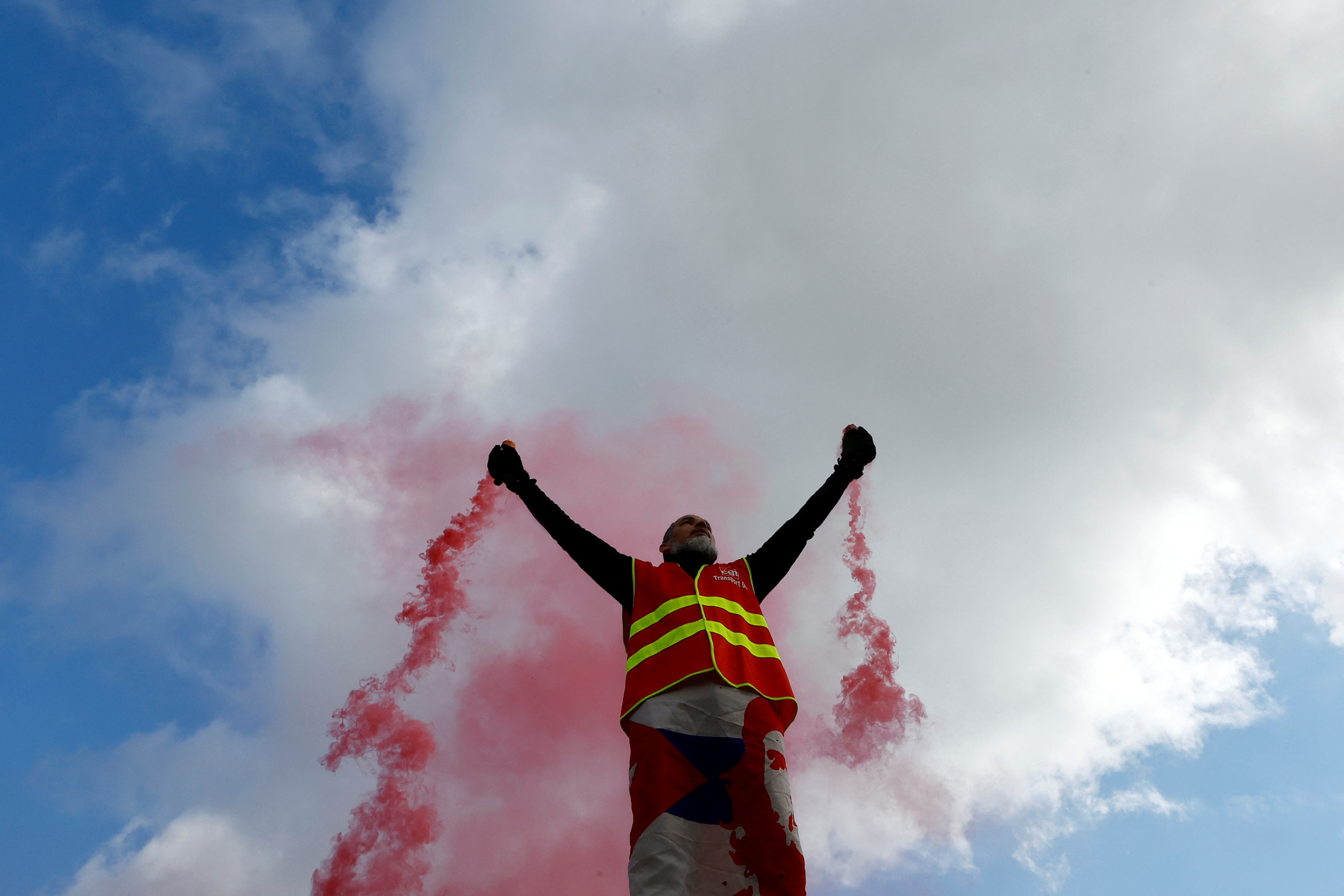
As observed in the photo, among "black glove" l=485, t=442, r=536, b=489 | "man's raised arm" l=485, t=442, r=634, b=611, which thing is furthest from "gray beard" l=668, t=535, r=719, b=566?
"black glove" l=485, t=442, r=536, b=489

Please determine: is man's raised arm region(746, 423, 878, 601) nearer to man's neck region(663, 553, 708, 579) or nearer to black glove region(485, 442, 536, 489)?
man's neck region(663, 553, 708, 579)

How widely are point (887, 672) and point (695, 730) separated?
4646 millimetres

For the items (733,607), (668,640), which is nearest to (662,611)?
(668,640)

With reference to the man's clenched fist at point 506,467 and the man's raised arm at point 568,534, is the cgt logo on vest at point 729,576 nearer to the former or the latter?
the man's raised arm at point 568,534

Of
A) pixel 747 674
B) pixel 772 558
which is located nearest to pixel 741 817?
pixel 747 674

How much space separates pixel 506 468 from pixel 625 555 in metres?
1.16

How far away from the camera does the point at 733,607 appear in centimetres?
586

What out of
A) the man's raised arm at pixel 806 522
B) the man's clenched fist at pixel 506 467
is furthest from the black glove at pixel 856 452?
the man's clenched fist at pixel 506 467

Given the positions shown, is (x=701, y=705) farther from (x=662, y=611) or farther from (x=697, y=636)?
(x=662, y=611)

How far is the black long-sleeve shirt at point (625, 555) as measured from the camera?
20.2ft

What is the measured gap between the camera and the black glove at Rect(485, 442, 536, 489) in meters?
6.52

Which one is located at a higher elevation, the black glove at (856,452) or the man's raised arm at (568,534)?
the black glove at (856,452)

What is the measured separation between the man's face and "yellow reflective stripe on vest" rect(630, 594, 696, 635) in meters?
0.71

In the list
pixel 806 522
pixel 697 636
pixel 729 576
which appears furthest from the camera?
pixel 806 522
